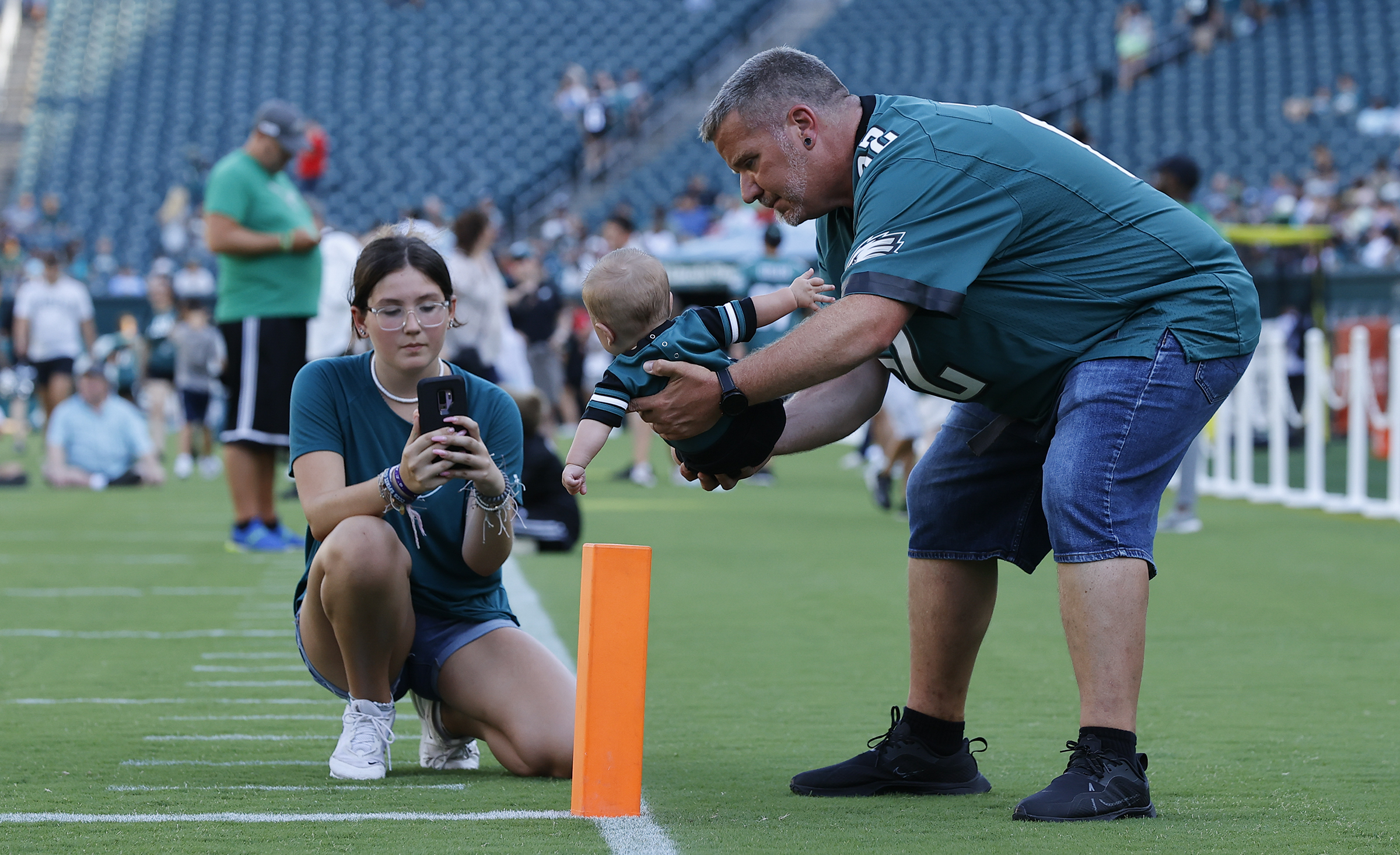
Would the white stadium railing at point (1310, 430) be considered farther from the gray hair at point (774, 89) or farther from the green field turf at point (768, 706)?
the gray hair at point (774, 89)

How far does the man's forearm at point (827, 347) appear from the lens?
10.1ft

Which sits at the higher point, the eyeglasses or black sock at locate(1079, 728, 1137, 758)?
the eyeglasses

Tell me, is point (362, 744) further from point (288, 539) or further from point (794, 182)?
point (288, 539)

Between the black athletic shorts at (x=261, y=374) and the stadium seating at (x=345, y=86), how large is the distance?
64.2 feet

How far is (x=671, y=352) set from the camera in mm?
3105

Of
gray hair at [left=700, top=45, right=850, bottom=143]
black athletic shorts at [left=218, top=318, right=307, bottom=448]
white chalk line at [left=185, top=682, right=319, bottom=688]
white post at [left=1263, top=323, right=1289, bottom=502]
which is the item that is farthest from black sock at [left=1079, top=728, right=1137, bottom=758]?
white post at [left=1263, top=323, right=1289, bottom=502]

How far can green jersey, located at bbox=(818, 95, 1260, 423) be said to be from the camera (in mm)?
3170

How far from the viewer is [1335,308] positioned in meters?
17.0

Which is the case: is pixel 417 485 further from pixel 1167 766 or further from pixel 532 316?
pixel 532 316

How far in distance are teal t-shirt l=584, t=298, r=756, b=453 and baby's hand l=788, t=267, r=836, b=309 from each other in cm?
11

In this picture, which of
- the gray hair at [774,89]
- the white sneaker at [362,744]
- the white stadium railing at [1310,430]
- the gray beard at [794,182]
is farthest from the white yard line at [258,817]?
the white stadium railing at [1310,430]

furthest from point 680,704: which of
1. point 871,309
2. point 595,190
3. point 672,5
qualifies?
point 672,5

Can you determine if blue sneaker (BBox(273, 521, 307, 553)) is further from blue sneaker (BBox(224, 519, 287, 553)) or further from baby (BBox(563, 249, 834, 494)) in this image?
baby (BBox(563, 249, 834, 494))

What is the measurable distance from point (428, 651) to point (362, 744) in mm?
310
